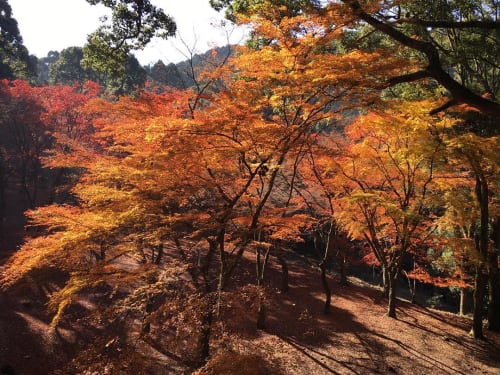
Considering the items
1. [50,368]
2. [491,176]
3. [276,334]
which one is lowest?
[50,368]

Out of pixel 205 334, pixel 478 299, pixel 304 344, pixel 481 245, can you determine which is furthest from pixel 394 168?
pixel 205 334

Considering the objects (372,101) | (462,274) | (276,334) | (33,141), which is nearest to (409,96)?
(372,101)

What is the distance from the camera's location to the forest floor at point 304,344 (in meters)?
8.06

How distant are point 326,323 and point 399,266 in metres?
3.28

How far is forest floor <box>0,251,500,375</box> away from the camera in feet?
26.5

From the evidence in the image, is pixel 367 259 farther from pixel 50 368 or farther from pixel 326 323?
pixel 50 368

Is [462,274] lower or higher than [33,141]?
A: lower

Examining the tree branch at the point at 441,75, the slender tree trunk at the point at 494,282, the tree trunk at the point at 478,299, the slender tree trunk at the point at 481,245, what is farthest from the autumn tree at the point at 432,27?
the tree trunk at the point at 478,299

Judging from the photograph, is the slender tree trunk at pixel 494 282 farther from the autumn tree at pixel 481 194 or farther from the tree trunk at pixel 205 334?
the tree trunk at pixel 205 334

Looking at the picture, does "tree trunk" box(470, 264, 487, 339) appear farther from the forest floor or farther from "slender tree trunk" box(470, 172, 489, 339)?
the forest floor

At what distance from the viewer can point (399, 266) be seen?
1041cm

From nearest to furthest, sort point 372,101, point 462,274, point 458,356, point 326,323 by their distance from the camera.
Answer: point 372,101, point 458,356, point 326,323, point 462,274

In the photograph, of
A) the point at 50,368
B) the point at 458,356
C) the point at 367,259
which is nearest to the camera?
the point at 458,356

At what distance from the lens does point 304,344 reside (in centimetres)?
979
